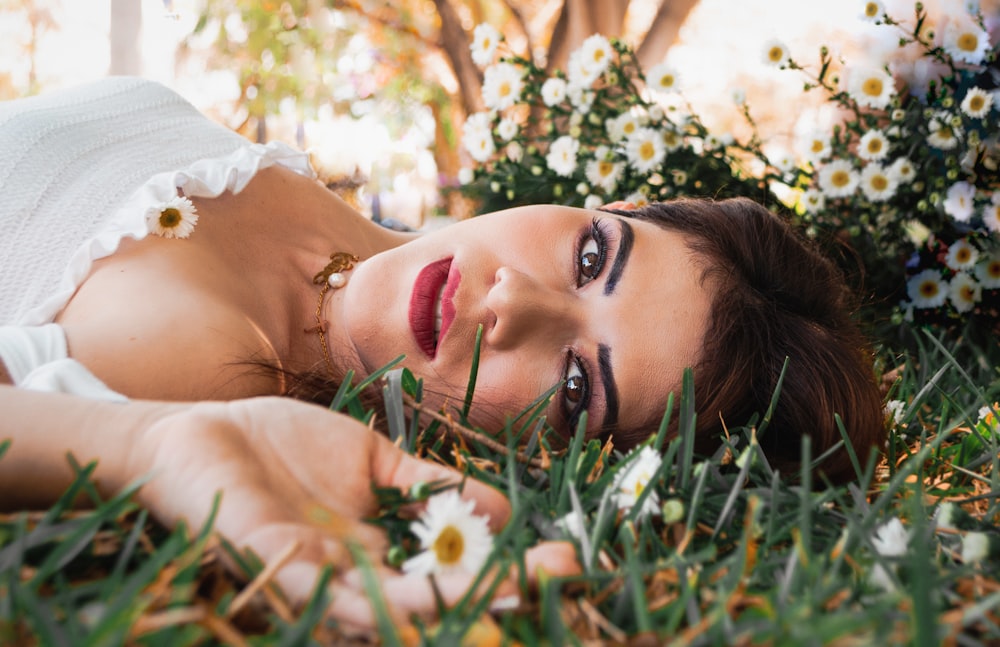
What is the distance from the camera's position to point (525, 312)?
1117 millimetres

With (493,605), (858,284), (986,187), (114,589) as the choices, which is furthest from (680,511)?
(858,284)

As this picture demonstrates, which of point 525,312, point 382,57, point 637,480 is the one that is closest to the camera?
point 637,480

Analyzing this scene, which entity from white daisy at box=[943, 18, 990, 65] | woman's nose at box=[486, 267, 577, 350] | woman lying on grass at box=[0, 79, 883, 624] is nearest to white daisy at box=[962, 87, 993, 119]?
white daisy at box=[943, 18, 990, 65]

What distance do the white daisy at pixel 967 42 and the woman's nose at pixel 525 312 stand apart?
1210 millimetres

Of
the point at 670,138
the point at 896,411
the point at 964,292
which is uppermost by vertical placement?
the point at 670,138

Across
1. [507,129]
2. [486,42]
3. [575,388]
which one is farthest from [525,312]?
[486,42]

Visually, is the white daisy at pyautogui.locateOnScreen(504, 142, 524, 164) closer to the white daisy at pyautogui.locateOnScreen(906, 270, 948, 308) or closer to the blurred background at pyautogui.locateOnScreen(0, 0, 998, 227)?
the white daisy at pyautogui.locateOnScreen(906, 270, 948, 308)

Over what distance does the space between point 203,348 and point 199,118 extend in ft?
3.21

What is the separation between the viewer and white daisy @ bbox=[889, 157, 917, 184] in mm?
1784

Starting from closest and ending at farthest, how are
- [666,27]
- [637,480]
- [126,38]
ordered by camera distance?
1. [637,480]
2. [126,38]
3. [666,27]

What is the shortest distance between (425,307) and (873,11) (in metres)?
1.27

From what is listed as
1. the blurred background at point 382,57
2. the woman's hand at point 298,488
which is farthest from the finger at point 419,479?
the blurred background at point 382,57

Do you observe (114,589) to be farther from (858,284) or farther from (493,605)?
(858,284)

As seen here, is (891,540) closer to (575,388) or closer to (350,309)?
(575,388)
